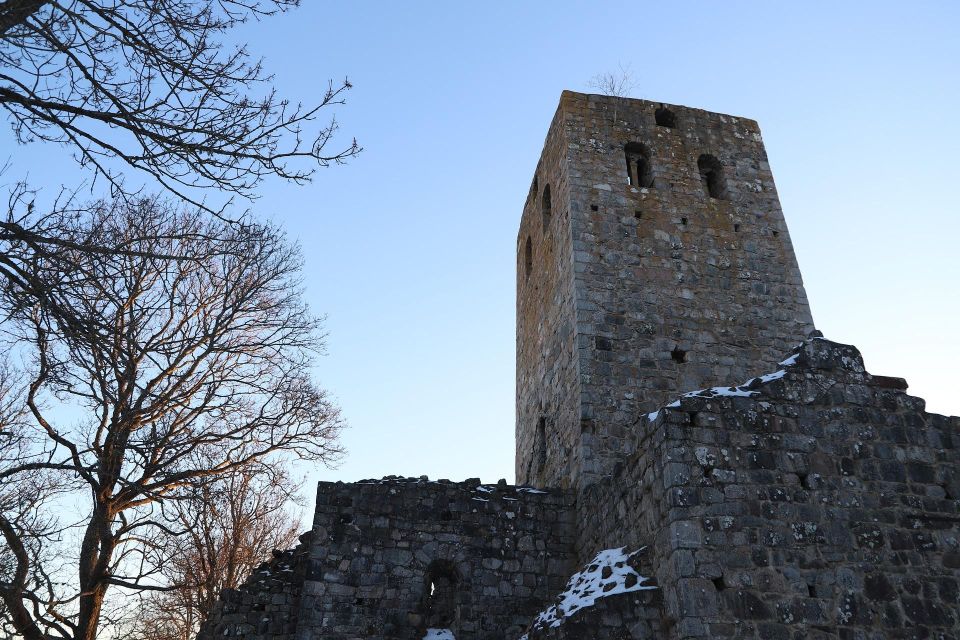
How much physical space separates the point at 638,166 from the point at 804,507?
8.30 m

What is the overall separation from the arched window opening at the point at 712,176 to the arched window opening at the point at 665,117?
97cm

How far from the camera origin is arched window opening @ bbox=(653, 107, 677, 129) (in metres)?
14.3

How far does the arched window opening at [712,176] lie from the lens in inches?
530

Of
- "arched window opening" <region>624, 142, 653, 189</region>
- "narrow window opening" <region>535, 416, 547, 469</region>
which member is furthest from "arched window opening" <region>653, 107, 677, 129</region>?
"narrow window opening" <region>535, 416, 547, 469</region>

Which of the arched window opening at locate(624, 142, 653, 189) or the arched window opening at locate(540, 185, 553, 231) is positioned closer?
the arched window opening at locate(624, 142, 653, 189)

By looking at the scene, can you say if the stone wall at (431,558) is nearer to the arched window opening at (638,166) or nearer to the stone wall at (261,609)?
the stone wall at (261,609)

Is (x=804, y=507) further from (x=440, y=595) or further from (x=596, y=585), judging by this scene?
(x=440, y=595)

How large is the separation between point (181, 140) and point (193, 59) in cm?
62

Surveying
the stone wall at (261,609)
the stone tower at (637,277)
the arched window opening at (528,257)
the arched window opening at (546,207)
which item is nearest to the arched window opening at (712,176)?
the stone tower at (637,277)

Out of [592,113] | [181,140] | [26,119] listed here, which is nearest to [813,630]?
[181,140]

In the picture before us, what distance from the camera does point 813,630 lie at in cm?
611

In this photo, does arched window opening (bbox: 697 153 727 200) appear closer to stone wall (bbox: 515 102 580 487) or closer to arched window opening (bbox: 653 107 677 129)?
arched window opening (bbox: 653 107 677 129)

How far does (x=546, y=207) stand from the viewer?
14.4 metres

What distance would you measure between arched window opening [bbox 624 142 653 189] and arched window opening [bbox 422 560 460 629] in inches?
296
